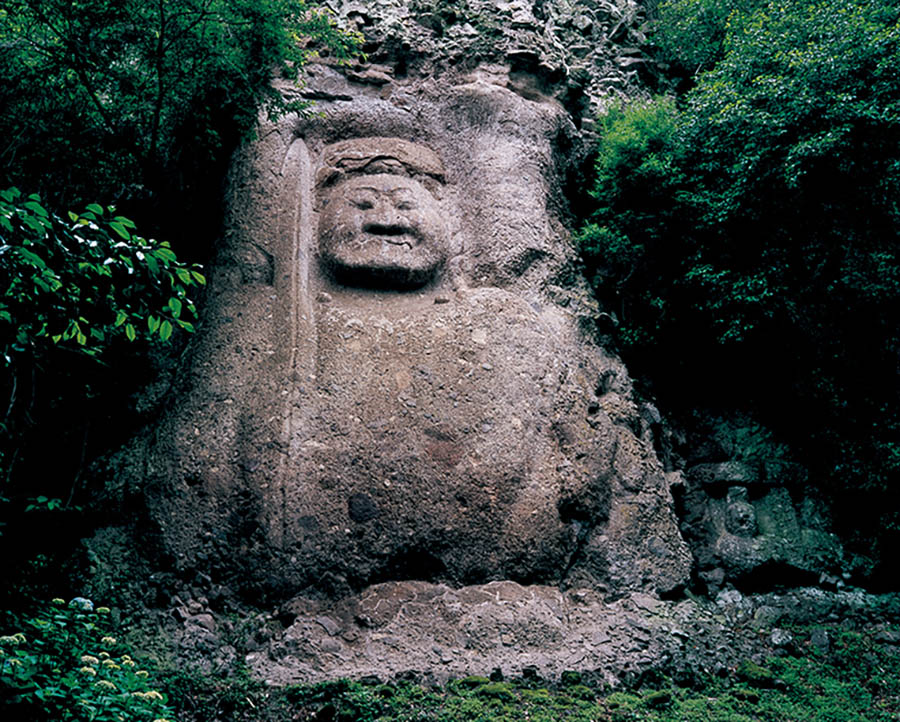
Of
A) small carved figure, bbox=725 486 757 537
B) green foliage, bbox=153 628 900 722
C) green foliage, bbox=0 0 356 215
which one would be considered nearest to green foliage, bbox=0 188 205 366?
green foliage, bbox=153 628 900 722

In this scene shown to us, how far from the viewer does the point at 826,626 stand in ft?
21.4

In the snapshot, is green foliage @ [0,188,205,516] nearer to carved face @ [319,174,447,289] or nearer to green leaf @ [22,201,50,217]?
green leaf @ [22,201,50,217]

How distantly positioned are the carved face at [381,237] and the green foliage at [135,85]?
38.2 inches

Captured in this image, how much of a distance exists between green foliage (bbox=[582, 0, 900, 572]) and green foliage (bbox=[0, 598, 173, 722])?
212 inches

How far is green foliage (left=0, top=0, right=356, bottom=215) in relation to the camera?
6.12 m

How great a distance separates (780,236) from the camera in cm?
760

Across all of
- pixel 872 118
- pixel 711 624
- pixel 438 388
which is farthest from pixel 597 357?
pixel 872 118

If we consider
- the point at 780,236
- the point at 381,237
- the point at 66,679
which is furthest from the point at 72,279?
the point at 780,236

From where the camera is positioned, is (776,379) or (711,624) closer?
(711,624)

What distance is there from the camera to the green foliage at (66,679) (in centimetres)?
371

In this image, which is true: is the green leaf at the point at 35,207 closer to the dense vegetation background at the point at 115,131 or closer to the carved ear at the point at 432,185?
the dense vegetation background at the point at 115,131

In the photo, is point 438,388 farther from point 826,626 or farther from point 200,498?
point 826,626

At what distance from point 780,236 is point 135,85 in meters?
5.99

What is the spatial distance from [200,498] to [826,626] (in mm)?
5171
